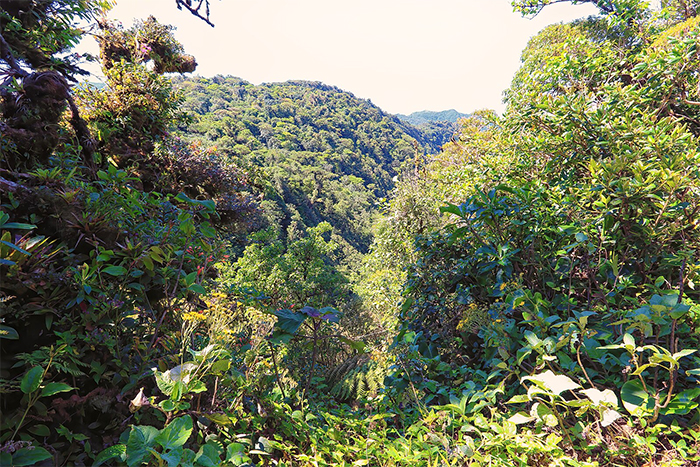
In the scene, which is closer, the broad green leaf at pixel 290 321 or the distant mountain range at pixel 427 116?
the broad green leaf at pixel 290 321

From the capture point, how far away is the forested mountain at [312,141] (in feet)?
137

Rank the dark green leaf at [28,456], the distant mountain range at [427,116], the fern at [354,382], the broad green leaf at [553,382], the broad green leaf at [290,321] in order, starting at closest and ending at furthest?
the dark green leaf at [28,456]
the broad green leaf at [553,382]
the broad green leaf at [290,321]
the fern at [354,382]
the distant mountain range at [427,116]

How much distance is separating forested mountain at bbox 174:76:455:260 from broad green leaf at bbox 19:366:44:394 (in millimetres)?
26179

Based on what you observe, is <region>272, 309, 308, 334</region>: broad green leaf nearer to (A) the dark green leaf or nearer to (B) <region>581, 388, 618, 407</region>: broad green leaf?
(A) the dark green leaf

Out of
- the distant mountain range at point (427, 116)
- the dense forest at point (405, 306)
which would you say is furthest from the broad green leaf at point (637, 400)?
the distant mountain range at point (427, 116)

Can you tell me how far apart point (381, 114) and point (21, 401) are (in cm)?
9334

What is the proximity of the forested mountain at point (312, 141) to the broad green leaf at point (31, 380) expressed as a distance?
26.2 m

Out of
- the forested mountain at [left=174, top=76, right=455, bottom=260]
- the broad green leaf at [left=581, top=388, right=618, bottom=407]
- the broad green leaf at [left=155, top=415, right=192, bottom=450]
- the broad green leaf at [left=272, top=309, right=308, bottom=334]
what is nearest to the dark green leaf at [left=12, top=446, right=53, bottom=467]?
the broad green leaf at [left=155, top=415, right=192, bottom=450]

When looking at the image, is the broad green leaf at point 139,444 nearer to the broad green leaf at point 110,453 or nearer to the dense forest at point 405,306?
the dense forest at point 405,306

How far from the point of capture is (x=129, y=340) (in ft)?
4.02

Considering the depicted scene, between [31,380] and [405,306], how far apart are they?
166 cm

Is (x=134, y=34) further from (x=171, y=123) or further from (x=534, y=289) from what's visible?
(x=534, y=289)

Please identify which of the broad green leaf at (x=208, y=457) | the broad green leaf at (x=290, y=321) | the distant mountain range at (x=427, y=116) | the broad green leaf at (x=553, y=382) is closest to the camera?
the broad green leaf at (x=208, y=457)

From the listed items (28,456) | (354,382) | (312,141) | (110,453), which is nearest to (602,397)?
(110,453)
